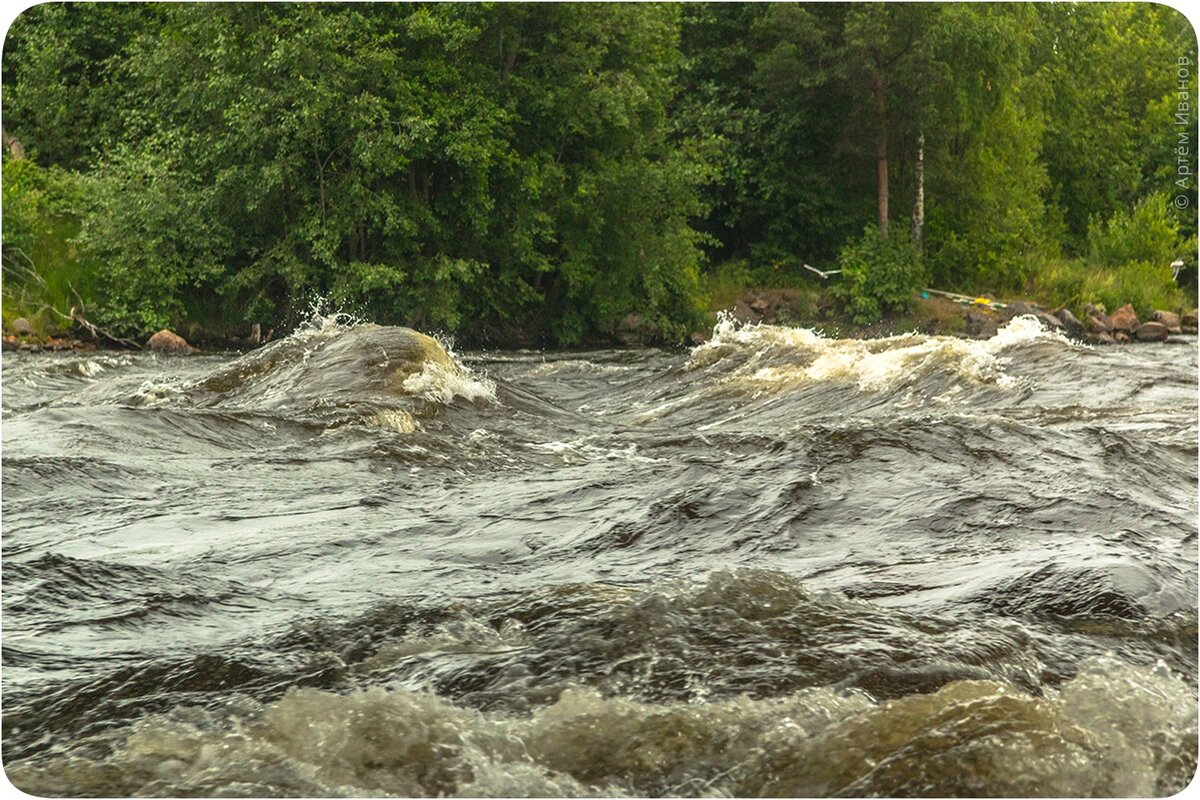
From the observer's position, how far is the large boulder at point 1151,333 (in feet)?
93.2

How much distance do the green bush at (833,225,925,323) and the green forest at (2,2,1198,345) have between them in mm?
69

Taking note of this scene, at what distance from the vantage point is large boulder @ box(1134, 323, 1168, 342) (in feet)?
93.2

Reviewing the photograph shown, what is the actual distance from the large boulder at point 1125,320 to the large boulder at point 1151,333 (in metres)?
0.24

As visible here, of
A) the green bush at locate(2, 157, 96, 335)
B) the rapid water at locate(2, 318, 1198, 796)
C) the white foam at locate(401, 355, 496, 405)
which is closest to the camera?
the rapid water at locate(2, 318, 1198, 796)

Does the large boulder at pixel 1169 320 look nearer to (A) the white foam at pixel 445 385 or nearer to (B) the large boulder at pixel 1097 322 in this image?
(B) the large boulder at pixel 1097 322

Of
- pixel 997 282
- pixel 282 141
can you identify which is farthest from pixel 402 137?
pixel 997 282

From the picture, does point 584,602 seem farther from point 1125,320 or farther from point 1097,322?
point 1125,320

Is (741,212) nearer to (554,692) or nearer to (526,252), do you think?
(526,252)

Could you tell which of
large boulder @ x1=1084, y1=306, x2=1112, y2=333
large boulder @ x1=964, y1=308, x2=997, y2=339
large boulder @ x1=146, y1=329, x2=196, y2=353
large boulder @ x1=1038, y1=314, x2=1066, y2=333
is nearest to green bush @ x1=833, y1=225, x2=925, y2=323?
large boulder @ x1=964, y1=308, x2=997, y2=339

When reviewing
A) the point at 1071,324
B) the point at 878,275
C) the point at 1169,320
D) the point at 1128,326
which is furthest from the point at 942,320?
the point at 1169,320

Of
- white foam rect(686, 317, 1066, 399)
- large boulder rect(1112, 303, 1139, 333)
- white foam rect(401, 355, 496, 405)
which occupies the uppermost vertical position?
white foam rect(401, 355, 496, 405)

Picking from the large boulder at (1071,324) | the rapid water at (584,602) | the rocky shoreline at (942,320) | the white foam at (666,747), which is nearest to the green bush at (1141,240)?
the rocky shoreline at (942,320)

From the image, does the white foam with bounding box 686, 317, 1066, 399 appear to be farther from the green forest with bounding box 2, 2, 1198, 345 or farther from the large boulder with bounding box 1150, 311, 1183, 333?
the large boulder with bounding box 1150, 311, 1183, 333

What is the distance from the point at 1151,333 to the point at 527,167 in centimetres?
1322
